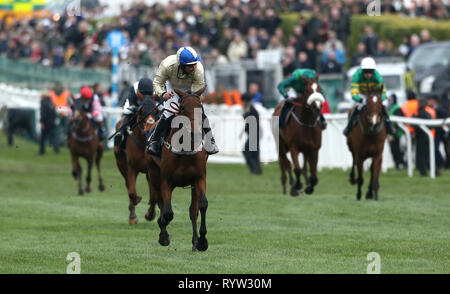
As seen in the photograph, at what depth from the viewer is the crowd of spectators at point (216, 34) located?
1179 inches

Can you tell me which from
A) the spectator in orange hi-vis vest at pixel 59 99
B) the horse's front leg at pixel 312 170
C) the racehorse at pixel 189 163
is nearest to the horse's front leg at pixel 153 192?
the racehorse at pixel 189 163

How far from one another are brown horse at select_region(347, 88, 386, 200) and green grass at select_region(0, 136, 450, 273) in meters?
0.39

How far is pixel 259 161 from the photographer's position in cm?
2422

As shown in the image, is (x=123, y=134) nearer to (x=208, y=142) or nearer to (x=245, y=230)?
(x=245, y=230)

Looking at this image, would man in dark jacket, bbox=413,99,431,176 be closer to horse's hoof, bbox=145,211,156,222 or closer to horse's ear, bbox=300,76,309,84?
horse's ear, bbox=300,76,309,84

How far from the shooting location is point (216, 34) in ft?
112

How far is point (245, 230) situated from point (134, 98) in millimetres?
2240

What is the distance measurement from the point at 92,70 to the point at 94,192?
44.5ft

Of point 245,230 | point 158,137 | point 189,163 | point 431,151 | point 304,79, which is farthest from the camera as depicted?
point 431,151

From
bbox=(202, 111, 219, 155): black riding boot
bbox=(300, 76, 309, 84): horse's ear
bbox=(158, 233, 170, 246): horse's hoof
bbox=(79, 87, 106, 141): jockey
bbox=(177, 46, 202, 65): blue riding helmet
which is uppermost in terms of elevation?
bbox=(177, 46, 202, 65): blue riding helmet

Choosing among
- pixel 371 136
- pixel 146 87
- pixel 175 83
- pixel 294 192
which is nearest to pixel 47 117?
pixel 294 192

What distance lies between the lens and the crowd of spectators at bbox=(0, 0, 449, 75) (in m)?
30.0

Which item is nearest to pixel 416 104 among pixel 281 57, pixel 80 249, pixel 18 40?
pixel 281 57

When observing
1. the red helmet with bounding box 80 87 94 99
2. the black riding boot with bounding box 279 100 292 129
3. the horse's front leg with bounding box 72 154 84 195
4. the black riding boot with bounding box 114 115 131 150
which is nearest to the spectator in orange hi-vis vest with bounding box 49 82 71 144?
the horse's front leg with bounding box 72 154 84 195
